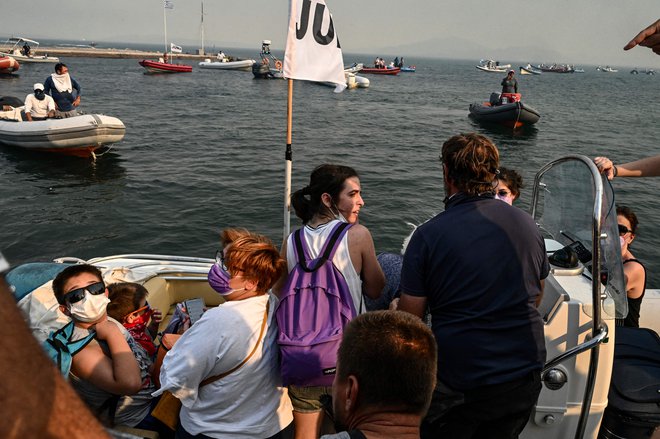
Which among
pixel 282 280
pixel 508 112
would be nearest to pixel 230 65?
pixel 508 112

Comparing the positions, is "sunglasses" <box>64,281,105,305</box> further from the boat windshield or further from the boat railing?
the boat windshield

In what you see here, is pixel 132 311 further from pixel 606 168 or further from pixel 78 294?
pixel 606 168

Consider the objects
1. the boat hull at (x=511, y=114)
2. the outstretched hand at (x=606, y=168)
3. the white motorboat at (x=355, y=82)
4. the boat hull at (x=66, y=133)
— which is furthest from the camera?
the white motorboat at (x=355, y=82)

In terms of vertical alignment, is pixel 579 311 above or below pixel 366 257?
below

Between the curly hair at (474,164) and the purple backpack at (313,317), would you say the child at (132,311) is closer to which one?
the purple backpack at (313,317)

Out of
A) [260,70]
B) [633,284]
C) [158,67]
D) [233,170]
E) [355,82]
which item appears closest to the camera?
[633,284]

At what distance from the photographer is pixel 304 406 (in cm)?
233

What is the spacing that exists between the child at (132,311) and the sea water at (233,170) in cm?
653

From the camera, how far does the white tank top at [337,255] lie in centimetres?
232

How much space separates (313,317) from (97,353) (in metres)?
1.04

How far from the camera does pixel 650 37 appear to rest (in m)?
1.70

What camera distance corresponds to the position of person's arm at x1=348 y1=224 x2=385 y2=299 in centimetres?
238

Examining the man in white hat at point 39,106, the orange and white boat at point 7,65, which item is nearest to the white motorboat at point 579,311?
the man in white hat at point 39,106

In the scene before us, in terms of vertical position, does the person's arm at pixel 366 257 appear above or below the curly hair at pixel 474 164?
below
